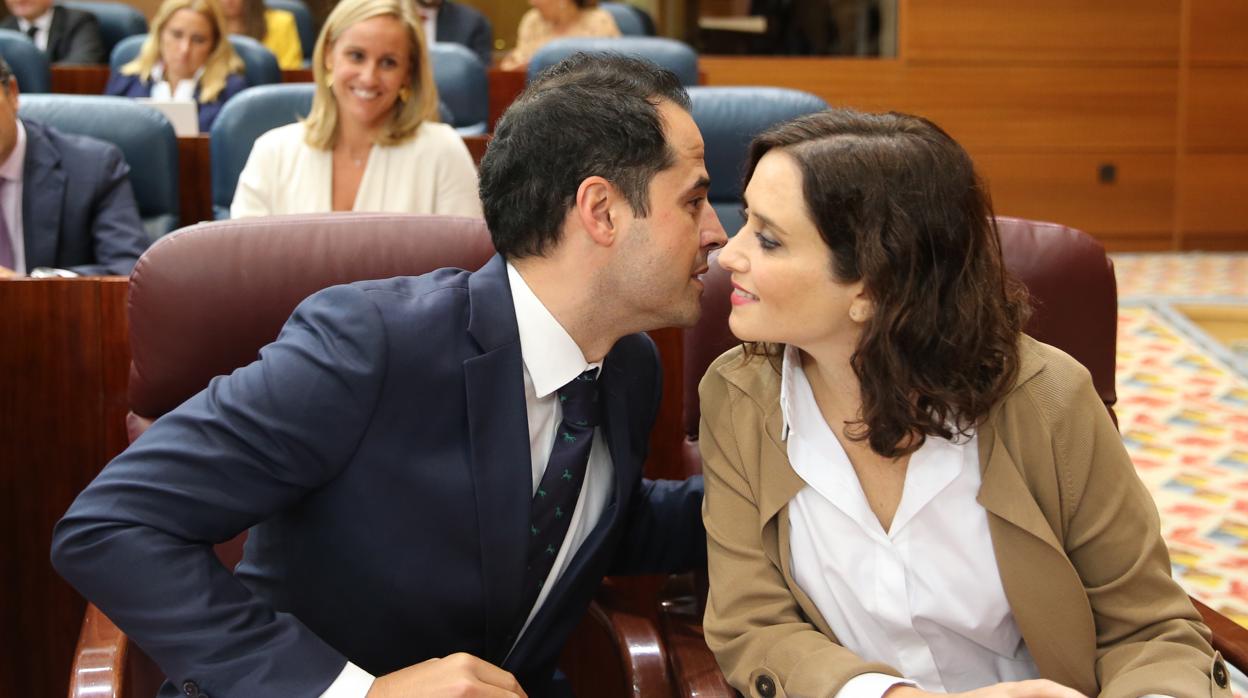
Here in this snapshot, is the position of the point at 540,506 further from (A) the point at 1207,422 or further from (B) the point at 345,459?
(A) the point at 1207,422

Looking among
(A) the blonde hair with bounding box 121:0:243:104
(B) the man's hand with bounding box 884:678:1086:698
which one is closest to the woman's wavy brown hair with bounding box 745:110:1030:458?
(B) the man's hand with bounding box 884:678:1086:698

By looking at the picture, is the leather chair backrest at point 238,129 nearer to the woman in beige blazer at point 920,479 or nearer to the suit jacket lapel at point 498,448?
the suit jacket lapel at point 498,448

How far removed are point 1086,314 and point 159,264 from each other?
111 centimetres

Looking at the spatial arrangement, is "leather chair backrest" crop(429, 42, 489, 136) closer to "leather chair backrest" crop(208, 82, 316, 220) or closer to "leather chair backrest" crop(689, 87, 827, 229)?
"leather chair backrest" crop(208, 82, 316, 220)

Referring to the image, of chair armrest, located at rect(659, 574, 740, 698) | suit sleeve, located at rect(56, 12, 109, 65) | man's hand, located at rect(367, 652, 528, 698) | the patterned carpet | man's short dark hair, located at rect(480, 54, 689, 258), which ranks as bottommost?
the patterned carpet

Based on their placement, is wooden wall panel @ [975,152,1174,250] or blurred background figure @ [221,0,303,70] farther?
wooden wall panel @ [975,152,1174,250]

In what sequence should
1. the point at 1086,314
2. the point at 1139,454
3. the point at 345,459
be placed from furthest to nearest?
the point at 1139,454 < the point at 1086,314 < the point at 345,459

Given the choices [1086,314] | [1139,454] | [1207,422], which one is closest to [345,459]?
[1086,314]

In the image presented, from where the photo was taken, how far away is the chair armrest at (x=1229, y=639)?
136cm

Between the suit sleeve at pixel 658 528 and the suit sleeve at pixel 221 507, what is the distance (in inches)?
14.8

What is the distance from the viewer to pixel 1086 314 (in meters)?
1.69

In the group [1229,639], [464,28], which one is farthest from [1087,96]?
[1229,639]

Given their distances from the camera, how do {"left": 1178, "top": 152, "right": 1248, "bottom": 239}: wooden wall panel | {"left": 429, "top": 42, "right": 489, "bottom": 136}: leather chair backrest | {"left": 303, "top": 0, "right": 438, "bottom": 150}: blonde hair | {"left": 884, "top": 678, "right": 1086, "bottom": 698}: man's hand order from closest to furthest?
1. {"left": 884, "top": 678, "right": 1086, "bottom": 698}: man's hand
2. {"left": 303, "top": 0, "right": 438, "bottom": 150}: blonde hair
3. {"left": 429, "top": 42, "right": 489, "bottom": 136}: leather chair backrest
4. {"left": 1178, "top": 152, "right": 1248, "bottom": 239}: wooden wall panel

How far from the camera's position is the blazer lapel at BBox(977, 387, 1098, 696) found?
1315mm
